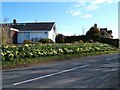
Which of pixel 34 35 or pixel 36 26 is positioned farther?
pixel 36 26

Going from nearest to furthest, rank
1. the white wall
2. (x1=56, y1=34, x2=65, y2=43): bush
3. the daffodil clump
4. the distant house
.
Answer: the daffodil clump, the distant house, the white wall, (x1=56, y1=34, x2=65, y2=43): bush

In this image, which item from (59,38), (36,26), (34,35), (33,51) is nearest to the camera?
(33,51)

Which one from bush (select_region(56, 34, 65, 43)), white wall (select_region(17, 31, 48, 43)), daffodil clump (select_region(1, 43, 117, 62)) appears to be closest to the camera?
daffodil clump (select_region(1, 43, 117, 62))

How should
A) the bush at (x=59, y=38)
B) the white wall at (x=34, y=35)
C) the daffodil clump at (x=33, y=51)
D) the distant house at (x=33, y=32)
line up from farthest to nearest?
the bush at (x=59, y=38) < the white wall at (x=34, y=35) < the distant house at (x=33, y=32) < the daffodil clump at (x=33, y=51)

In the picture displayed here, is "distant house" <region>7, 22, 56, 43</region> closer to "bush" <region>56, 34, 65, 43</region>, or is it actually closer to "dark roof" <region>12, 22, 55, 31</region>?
"dark roof" <region>12, 22, 55, 31</region>

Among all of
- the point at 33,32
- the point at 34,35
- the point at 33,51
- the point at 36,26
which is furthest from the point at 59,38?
the point at 33,51

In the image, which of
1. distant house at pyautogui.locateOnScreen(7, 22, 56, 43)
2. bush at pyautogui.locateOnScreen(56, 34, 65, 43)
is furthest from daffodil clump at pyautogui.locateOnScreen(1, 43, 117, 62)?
bush at pyautogui.locateOnScreen(56, 34, 65, 43)

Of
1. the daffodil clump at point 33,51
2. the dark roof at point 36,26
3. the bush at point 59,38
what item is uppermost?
the dark roof at point 36,26

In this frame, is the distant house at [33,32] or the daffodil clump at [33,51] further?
the distant house at [33,32]

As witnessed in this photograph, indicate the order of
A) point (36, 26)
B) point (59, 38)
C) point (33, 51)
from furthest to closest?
point (59, 38) < point (36, 26) < point (33, 51)

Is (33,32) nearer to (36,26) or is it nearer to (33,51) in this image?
(36,26)

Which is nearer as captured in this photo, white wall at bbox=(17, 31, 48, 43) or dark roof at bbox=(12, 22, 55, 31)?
white wall at bbox=(17, 31, 48, 43)

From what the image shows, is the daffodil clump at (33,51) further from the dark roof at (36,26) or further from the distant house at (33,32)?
the dark roof at (36,26)

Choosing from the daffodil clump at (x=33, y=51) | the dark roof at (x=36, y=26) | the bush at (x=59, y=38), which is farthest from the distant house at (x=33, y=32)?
the daffodil clump at (x=33, y=51)
